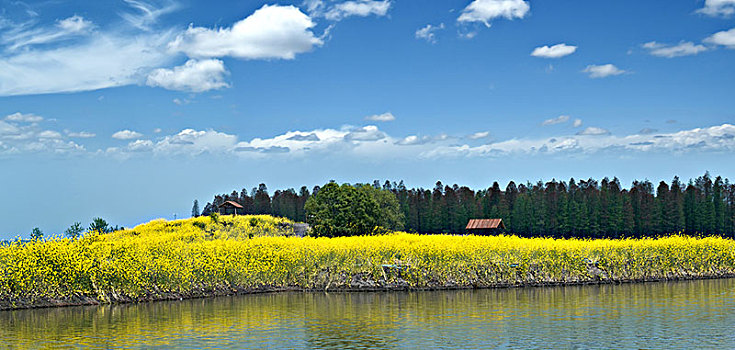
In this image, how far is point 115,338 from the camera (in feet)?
95.5

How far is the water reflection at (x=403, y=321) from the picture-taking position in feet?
88.3

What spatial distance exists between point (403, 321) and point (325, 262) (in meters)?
17.0

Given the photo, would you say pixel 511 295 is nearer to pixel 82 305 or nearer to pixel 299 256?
pixel 299 256

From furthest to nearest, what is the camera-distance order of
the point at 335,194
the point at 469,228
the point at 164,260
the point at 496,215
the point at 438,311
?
the point at 496,215 → the point at 469,228 → the point at 335,194 → the point at 164,260 → the point at 438,311

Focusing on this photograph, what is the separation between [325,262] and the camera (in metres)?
49.2

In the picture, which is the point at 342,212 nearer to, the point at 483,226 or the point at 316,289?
the point at 316,289

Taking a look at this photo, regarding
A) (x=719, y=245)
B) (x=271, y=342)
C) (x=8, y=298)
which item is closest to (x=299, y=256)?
(x=8, y=298)

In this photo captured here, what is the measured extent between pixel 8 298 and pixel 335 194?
133 ft

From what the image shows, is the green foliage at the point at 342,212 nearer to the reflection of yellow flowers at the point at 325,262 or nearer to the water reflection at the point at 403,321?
the reflection of yellow flowers at the point at 325,262

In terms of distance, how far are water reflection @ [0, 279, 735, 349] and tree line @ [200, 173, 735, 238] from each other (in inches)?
2689

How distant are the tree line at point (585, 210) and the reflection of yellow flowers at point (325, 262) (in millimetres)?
59297

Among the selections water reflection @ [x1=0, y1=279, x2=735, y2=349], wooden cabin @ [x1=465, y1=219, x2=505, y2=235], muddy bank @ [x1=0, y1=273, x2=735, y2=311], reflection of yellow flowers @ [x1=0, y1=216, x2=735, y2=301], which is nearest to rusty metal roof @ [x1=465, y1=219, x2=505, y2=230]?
wooden cabin @ [x1=465, y1=219, x2=505, y2=235]

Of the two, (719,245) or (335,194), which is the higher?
(335,194)

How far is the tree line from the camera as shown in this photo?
120 meters
